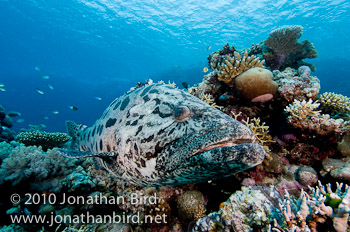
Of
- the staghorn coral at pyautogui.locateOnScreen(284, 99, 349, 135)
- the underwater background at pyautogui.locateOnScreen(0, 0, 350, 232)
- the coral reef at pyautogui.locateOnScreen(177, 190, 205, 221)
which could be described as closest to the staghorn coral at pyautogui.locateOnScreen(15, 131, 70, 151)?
the underwater background at pyautogui.locateOnScreen(0, 0, 350, 232)

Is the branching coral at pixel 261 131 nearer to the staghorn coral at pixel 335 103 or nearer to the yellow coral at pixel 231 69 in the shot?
the yellow coral at pixel 231 69

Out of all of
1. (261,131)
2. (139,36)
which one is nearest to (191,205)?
(261,131)

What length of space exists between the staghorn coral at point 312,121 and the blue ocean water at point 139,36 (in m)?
21.4

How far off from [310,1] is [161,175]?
136 feet

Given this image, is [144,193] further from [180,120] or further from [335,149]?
[335,149]

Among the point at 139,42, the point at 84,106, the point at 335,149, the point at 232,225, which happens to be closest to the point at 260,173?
the point at 232,225

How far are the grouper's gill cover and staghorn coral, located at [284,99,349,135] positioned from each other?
2.27 m

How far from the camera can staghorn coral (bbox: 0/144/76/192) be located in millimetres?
4125

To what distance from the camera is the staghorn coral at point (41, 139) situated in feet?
24.8

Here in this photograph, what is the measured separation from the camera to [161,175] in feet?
8.32

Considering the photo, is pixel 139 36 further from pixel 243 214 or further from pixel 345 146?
pixel 243 214

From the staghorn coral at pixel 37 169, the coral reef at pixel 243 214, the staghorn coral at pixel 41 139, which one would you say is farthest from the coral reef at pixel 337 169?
the staghorn coral at pixel 41 139

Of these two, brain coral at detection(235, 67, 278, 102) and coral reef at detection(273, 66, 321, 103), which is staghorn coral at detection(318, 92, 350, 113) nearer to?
coral reef at detection(273, 66, 321, 103)

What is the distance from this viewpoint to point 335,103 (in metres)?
4.53
